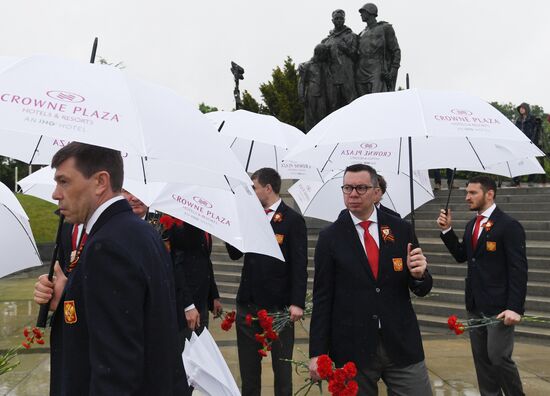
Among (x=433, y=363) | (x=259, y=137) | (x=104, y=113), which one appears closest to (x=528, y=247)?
(x=433, y=363)

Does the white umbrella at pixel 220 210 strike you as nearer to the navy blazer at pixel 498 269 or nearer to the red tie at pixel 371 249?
the red tie at pixel 371 249

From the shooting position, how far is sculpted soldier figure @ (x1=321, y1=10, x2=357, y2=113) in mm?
16016

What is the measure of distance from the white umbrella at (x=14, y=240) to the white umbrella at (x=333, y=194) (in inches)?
113

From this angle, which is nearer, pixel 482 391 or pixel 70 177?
pixel 70 177

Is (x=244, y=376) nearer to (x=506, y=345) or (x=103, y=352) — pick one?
(x=506, y=345)

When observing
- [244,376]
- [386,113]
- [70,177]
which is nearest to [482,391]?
[244,376]

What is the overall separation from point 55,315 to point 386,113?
8.22ft

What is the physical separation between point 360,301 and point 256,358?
1651 mm

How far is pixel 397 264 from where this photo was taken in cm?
373

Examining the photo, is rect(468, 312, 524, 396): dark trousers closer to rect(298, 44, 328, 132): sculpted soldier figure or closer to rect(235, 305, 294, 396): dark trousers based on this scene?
rect(235, 305, 294, 396): dark trousers

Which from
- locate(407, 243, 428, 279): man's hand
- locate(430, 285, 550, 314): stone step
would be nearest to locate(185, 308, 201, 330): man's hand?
locate(407, 243, 428, 279): man's hand

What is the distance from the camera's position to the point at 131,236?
2.10 metres

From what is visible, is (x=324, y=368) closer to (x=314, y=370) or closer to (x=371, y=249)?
(x=314, y=370)

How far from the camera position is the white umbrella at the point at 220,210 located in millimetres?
4020
